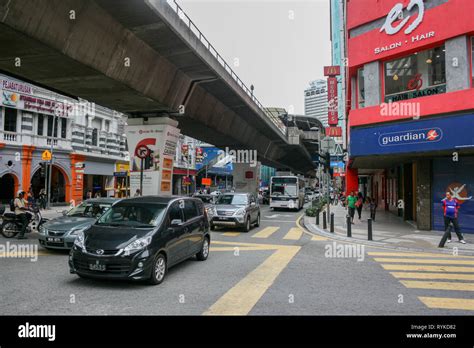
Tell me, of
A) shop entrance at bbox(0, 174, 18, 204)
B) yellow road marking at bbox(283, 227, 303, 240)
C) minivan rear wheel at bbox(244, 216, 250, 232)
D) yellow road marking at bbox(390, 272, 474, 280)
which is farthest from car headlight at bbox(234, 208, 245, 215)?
shop entrance at bbox(0, 174, 18, 204)

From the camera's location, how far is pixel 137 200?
8.02 metres

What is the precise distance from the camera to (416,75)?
1587 centimetres

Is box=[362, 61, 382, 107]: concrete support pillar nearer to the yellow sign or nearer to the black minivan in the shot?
the black minivan

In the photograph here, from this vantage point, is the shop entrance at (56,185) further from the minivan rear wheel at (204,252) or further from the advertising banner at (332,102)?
the minivan rear wheel at (204,252)

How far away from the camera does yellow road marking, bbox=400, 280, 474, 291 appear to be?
6934 millimetres

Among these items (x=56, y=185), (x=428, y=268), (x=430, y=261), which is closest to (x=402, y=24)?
(x=430, y=261)

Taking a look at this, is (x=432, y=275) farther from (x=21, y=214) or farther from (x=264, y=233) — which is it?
(x=21, y=214)

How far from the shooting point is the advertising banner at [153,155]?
18.5m

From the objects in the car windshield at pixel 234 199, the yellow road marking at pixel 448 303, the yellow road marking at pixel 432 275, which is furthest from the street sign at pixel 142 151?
the yellow road marking at pixel 448 303

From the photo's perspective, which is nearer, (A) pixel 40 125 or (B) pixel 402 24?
(B) pixel 402 24

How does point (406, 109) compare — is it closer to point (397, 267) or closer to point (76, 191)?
point (397, 267)

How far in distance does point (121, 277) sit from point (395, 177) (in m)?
23.3

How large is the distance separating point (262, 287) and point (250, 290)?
1.09ft

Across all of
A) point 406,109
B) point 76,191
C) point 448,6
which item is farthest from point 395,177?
point 76,191
